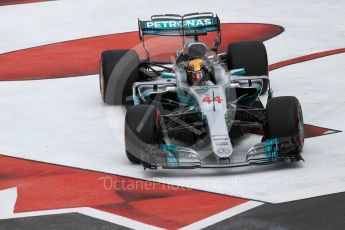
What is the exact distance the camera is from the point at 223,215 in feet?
30.0

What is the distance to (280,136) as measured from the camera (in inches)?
418

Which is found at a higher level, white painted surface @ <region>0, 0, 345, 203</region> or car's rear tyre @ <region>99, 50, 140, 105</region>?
car's rear tyre @ <region>99, 50, 140, 105</region>

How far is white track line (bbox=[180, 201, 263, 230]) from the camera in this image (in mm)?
8891

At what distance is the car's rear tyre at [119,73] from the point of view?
13.8 metres

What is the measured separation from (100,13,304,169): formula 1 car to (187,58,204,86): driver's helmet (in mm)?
12

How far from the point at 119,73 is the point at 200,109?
293 centimetres

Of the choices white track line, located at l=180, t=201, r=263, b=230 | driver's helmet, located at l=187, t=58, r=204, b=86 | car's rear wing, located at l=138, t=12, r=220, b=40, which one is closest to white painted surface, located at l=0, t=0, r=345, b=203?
white track line, located at l=180, t=201, r=263, b=230

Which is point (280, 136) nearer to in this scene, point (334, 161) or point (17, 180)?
point (334, 161)

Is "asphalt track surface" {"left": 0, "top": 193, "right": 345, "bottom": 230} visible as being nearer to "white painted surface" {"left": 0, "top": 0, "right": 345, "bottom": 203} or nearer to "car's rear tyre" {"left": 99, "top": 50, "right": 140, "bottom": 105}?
"white painted surface" {"left": 0, "top": 0, "right": 345, "bottom": 203}

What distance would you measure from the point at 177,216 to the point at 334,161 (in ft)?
7.95

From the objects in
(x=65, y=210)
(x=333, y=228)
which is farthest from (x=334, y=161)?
(x=65, y=210)

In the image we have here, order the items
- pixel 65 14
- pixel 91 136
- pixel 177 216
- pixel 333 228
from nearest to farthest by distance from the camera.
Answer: pixel 333 228 → pixel 177 216 → pixel 91 136 → pixel 65 14

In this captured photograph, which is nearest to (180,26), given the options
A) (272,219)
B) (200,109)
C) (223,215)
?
(200,109)

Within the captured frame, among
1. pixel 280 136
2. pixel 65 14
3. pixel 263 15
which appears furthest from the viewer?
pixel 65 14
